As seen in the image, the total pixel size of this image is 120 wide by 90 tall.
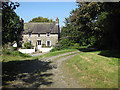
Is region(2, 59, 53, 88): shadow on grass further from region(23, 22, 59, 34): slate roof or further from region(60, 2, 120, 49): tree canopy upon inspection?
region(23, 22, 59, 34): slate roof

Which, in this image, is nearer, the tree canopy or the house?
the tree canopy

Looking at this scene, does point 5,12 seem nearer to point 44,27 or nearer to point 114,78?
point 114,78

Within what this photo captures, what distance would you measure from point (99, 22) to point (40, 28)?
27.3m

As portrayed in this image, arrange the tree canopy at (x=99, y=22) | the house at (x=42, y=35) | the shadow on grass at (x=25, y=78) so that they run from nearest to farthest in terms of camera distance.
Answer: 1. the shadow on grass at (x=25, y=78)
2. the tree canopy at (x=99, y=22)
3. the house at (x=42, y=35)

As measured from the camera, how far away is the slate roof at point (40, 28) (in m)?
39.7

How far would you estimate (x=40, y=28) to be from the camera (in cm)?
4078

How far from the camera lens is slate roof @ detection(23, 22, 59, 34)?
39.7 m

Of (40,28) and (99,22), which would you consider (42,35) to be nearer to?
(40,28)

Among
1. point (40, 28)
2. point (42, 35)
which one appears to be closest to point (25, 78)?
point (42, 35)

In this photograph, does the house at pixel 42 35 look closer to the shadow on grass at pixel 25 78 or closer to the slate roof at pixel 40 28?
the slate roof at pixel 40 28

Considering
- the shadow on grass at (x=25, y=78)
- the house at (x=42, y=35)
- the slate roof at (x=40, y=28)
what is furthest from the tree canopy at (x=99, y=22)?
the slate roof at (x=40, y=28)

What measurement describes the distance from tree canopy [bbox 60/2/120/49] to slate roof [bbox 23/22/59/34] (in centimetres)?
949

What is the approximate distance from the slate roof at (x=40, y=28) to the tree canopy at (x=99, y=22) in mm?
9487

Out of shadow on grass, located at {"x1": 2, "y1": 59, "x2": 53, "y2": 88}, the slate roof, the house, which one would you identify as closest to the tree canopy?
shadow on grass, located at {"x1": 2, "y1": 59, "x2": 53, "y2": 88}
